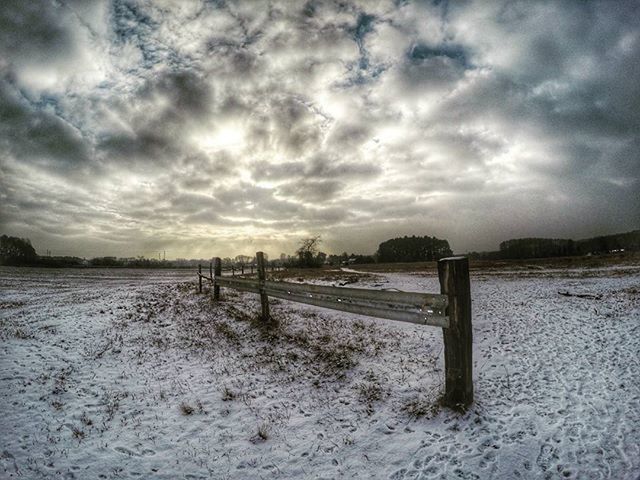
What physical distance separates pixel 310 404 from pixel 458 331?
103 inches

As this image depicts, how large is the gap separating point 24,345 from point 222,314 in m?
5.29

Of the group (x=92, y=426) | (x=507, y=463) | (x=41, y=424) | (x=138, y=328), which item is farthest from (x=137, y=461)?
(x=138, y=328)

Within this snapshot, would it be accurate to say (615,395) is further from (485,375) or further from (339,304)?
(339,304)

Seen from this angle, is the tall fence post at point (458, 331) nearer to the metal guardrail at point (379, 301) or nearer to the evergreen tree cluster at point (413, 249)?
the metal guardrail at point (379, 301)

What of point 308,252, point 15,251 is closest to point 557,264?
point 308,252

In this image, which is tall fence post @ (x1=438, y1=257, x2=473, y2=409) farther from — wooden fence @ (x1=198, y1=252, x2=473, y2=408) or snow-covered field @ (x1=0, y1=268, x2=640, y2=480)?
snow-covered field @ (x1=0, y1=268, x2=640, y2=480)

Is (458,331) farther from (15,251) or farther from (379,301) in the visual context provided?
(15,251)

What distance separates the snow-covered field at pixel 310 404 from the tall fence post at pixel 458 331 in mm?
331

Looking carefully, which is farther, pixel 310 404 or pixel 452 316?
pixel 310 404

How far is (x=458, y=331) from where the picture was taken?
4.10 metres

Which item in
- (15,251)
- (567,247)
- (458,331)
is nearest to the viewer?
(458,331)

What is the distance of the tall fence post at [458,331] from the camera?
13.5 feet

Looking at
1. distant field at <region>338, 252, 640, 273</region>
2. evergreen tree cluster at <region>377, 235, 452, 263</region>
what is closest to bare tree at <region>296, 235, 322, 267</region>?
distant field at <region>338, 252, 640, 273</region>

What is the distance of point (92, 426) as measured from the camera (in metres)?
4.36
